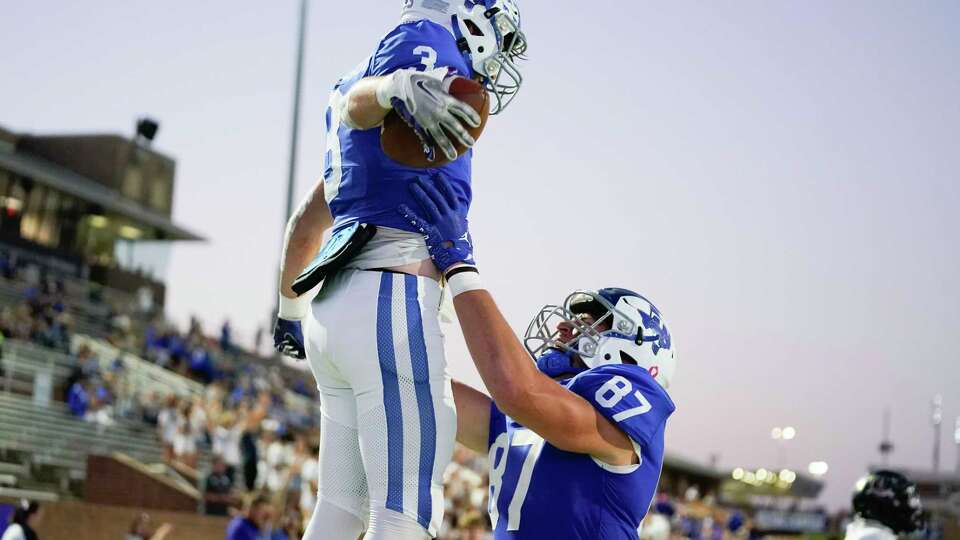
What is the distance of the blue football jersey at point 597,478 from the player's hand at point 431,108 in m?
0.96

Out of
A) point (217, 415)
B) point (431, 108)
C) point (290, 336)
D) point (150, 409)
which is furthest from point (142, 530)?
point (431, 108)

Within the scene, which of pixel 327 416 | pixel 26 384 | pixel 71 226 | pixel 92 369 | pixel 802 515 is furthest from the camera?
pixel 802 515

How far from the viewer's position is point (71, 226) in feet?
131

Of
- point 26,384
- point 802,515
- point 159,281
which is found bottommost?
point 802,515

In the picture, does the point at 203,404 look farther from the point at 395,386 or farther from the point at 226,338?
the point at 395,386

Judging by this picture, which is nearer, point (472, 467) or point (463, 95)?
point (463, 95)

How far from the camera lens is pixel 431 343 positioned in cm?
303

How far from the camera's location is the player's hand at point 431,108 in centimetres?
274

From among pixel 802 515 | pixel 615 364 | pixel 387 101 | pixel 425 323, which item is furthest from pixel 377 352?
pixel 802 515

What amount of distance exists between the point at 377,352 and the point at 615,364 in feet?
2.88

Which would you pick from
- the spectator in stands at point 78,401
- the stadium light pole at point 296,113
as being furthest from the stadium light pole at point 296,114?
the spectator in stands at point 78,401

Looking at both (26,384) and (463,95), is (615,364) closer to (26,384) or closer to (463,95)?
(463,95)

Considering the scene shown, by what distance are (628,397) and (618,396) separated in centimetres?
3

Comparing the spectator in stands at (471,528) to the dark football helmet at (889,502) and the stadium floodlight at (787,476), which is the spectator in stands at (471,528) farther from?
the stadium floodlight at (787,476)
